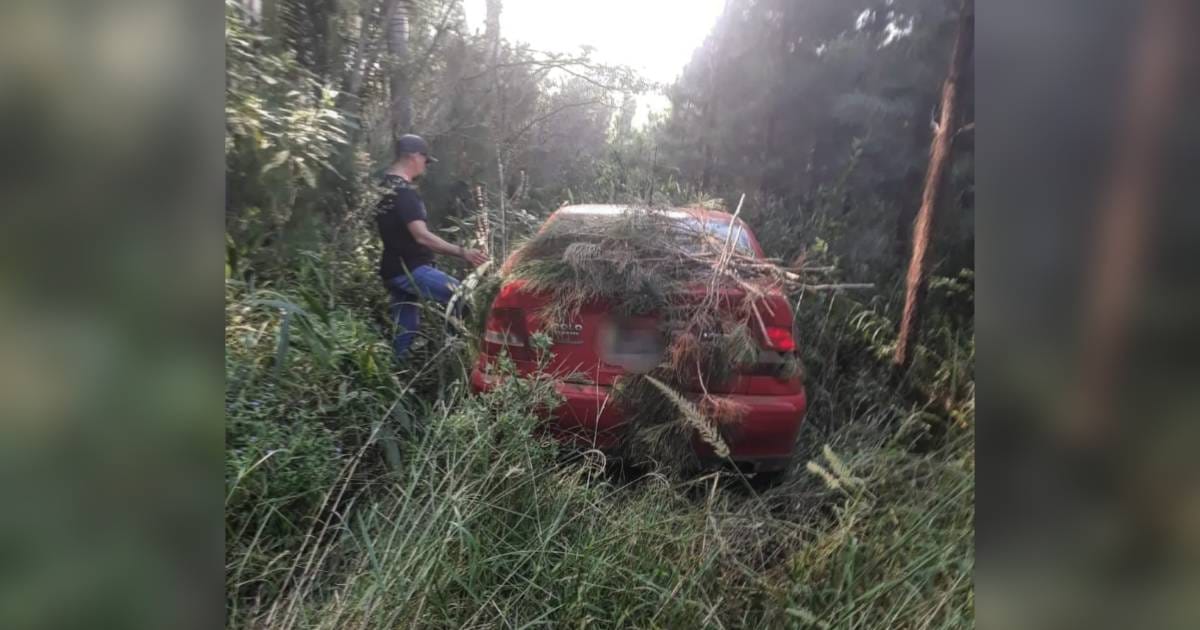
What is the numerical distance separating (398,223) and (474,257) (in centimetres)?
25

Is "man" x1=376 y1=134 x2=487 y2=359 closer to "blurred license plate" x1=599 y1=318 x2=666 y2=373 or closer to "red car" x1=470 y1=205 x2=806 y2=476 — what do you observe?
"red car" x1=470 y1=205 x2=806 y2=476

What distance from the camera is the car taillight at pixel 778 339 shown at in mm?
2289

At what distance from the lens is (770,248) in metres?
2.29

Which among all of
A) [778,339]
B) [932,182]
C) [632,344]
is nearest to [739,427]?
[778,339]

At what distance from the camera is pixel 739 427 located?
2.27 metres

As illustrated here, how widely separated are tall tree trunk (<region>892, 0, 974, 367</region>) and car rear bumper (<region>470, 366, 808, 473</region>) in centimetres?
41

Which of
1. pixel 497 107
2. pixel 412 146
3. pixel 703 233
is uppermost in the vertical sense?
pixel 497 107

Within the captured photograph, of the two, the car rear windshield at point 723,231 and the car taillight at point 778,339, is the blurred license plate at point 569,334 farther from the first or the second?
the car taillight at point 778,339

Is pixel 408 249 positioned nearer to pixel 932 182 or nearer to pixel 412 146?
pixel 412 146

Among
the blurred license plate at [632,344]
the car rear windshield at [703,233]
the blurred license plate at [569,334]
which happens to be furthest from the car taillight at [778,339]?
the blurred license plate at [569,334]
